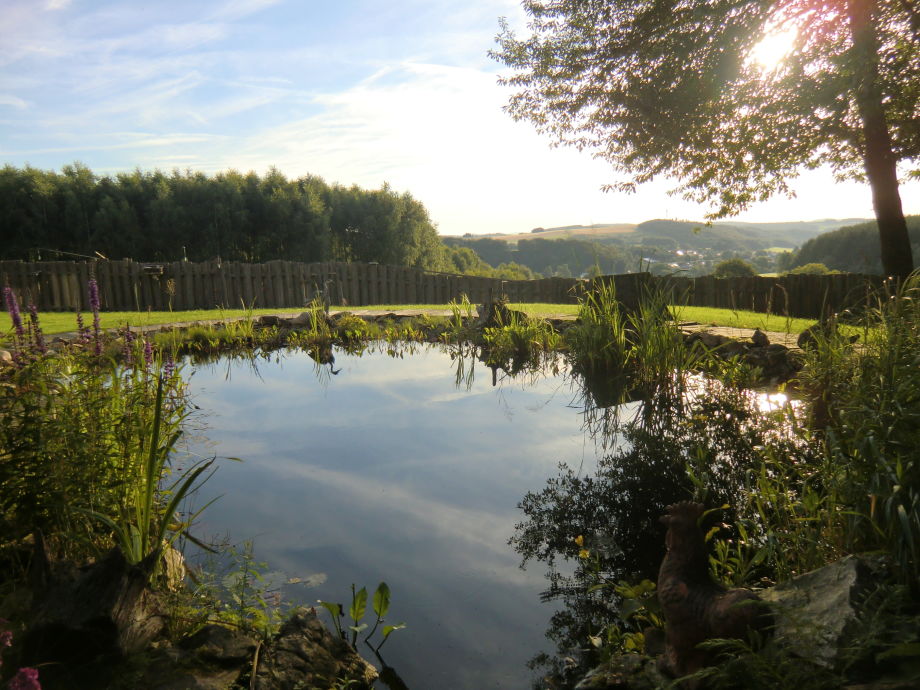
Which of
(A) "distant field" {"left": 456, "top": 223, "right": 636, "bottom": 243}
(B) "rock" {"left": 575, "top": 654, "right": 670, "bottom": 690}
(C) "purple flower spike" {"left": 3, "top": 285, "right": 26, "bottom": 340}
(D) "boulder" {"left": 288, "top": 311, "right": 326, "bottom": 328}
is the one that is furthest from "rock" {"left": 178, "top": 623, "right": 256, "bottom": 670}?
(A) "distant field" {"left": 456, "top": 223, "right": 636, "bottom": 243}

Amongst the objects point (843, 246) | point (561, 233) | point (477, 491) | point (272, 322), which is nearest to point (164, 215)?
point (272, 322)

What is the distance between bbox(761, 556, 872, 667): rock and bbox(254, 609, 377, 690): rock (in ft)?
3.71

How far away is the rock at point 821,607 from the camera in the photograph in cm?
130

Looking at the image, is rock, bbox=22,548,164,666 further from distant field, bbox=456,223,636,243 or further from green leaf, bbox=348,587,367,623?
distant field, bbox=456,223,636,243

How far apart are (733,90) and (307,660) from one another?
10.0 meters

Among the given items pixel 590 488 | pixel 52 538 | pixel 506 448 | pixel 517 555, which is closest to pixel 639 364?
pixel 506 448

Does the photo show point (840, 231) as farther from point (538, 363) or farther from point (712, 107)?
point (538, 363)

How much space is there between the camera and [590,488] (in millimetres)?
2908

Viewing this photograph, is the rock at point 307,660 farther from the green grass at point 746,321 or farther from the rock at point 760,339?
the green grass at point 746,321

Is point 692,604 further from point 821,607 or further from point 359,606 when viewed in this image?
point 359,606

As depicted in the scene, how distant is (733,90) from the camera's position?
9016mm

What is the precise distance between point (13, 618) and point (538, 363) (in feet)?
17.3

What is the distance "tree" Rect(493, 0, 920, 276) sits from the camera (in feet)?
26.5

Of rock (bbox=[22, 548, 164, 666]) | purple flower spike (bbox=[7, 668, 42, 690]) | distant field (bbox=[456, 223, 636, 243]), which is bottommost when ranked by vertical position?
rock (bbox=[22, 548, 164, 666])
